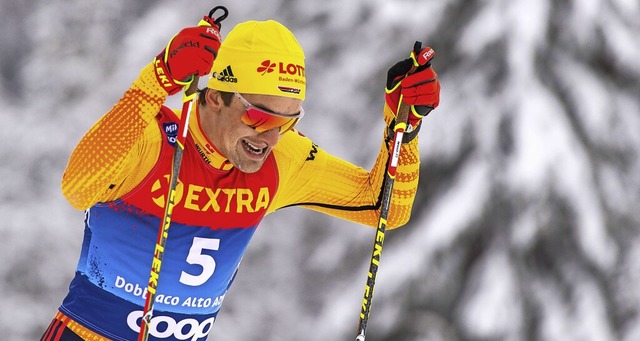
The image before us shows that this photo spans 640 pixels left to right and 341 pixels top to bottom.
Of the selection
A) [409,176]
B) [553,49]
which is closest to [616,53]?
[553,49]

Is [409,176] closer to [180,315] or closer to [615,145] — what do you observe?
[180,315]

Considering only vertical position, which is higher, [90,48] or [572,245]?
[90,48]

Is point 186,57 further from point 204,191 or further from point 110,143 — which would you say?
point 204,191

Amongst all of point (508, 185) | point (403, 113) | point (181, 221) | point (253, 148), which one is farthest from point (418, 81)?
point (508, 185)

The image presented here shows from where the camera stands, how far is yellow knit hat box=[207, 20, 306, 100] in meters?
3.00

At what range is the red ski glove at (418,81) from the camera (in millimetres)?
3027

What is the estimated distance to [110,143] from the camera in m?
Answer: 2.68

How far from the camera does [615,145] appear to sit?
6.11m

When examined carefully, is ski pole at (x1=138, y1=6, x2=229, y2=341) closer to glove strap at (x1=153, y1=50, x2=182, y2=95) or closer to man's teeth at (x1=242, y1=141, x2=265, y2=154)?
glove strap at (x1=153, y1=50, x2=182, y2=95)

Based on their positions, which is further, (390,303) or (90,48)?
(90,48)

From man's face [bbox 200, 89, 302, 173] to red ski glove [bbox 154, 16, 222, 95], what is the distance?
0.30m

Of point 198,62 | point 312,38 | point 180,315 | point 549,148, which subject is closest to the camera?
point 198,62

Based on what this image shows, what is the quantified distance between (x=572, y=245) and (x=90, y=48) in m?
3.99

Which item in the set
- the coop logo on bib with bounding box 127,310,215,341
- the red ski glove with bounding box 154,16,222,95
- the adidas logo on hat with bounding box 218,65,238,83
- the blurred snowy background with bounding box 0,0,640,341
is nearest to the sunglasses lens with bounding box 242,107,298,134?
the adidas logo on hat with bounding box 218,65,238,83
